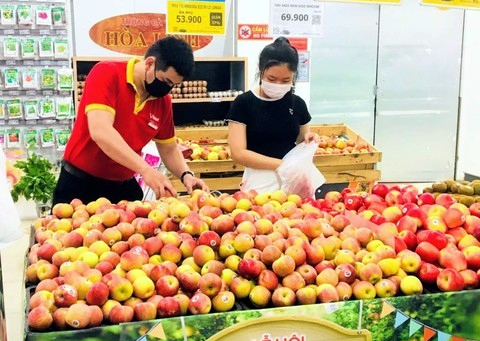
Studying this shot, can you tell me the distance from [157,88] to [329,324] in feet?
5.37

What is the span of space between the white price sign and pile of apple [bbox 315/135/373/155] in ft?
3.54

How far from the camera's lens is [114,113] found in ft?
9.16

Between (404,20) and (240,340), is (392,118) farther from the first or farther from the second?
(240,340)

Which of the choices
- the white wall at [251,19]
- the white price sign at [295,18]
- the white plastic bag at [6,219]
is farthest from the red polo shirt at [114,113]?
the white wall at [251,19]

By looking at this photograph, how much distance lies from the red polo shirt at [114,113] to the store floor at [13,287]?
59 centimetres

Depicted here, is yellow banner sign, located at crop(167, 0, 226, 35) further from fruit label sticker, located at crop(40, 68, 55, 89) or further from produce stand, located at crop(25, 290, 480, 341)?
produce stand, located at crop(25, 290, 480, 341)

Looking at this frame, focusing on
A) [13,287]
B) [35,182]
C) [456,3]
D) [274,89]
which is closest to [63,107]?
[35,182]

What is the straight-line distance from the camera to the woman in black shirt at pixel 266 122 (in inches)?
123

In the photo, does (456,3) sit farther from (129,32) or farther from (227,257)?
(129,32)

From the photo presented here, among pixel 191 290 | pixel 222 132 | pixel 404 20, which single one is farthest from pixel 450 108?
pixel 191 290

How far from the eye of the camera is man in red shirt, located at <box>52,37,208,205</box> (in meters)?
2.65

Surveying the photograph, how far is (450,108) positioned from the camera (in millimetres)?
8484

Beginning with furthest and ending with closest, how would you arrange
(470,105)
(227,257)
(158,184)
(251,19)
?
(470,105)
(251,19)
(158,184)
(227,257)

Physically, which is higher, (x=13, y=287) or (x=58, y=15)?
(x=58, y=15)
